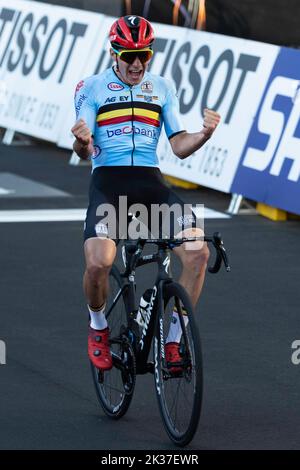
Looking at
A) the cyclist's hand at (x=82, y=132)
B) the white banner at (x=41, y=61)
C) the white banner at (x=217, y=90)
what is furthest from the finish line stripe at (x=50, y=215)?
the cyclist's hand at (x=82, y=132)

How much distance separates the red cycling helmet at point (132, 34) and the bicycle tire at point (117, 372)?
1.33 meters

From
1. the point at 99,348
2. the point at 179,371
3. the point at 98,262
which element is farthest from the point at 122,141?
the point at 179,371

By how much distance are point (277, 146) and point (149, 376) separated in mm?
5749

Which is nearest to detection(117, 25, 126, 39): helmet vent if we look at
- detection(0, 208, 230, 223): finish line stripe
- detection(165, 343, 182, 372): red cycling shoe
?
detection(165, 343, 182, 372): red cycling shoe

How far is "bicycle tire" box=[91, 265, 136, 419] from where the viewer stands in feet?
25.5

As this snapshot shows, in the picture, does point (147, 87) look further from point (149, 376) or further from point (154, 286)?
point (149, 376)

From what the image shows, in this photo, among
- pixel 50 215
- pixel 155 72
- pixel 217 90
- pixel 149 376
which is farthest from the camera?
pixel 155 72

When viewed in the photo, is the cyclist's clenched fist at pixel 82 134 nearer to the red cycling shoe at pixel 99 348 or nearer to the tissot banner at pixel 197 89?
the red cycling shoe at pixel 99 348

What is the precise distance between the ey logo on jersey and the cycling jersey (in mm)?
5819

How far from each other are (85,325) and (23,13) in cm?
1085

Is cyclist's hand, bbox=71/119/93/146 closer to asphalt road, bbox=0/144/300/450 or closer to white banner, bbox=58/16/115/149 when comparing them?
asphalt road, bbox=0/144/300/450

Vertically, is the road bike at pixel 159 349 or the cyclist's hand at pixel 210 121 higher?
the cyclist's hand at pixel 210 121

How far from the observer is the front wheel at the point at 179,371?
7.01 m

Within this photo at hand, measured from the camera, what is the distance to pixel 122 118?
8047mm
